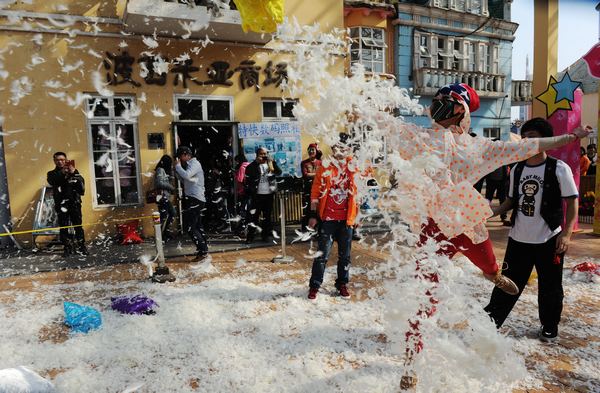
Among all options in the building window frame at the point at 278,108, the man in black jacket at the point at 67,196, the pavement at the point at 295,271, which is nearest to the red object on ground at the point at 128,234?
the pavement at the point at 295,271

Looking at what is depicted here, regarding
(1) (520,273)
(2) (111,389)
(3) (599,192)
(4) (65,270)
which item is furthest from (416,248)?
(3) (599,192)

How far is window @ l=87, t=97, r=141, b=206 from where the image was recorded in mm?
8586

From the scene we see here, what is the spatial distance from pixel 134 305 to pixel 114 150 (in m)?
5.50

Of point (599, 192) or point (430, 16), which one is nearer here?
point (599, 192)

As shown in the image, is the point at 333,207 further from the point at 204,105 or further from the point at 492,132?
the point at 492,132

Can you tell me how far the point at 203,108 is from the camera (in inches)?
371

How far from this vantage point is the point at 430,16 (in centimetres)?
1722

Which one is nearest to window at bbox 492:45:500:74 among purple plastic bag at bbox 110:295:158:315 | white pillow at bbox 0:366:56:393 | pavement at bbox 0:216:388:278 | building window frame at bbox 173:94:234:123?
pavement at bbox 0:216:388:278

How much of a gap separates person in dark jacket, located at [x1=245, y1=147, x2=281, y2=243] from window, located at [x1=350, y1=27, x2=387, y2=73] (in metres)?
9.13

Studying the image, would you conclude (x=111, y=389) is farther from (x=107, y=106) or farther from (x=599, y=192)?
(x=599, y=192)

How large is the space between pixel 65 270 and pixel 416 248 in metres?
5.65

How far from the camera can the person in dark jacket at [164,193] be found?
8469mm

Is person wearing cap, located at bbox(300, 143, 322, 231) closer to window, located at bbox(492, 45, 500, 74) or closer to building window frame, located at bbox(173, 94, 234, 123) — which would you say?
building window frame, located at bbox(173, 94, 234, 123)

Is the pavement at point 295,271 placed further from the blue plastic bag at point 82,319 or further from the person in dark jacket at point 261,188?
the blue plastic bag at point 82,319
